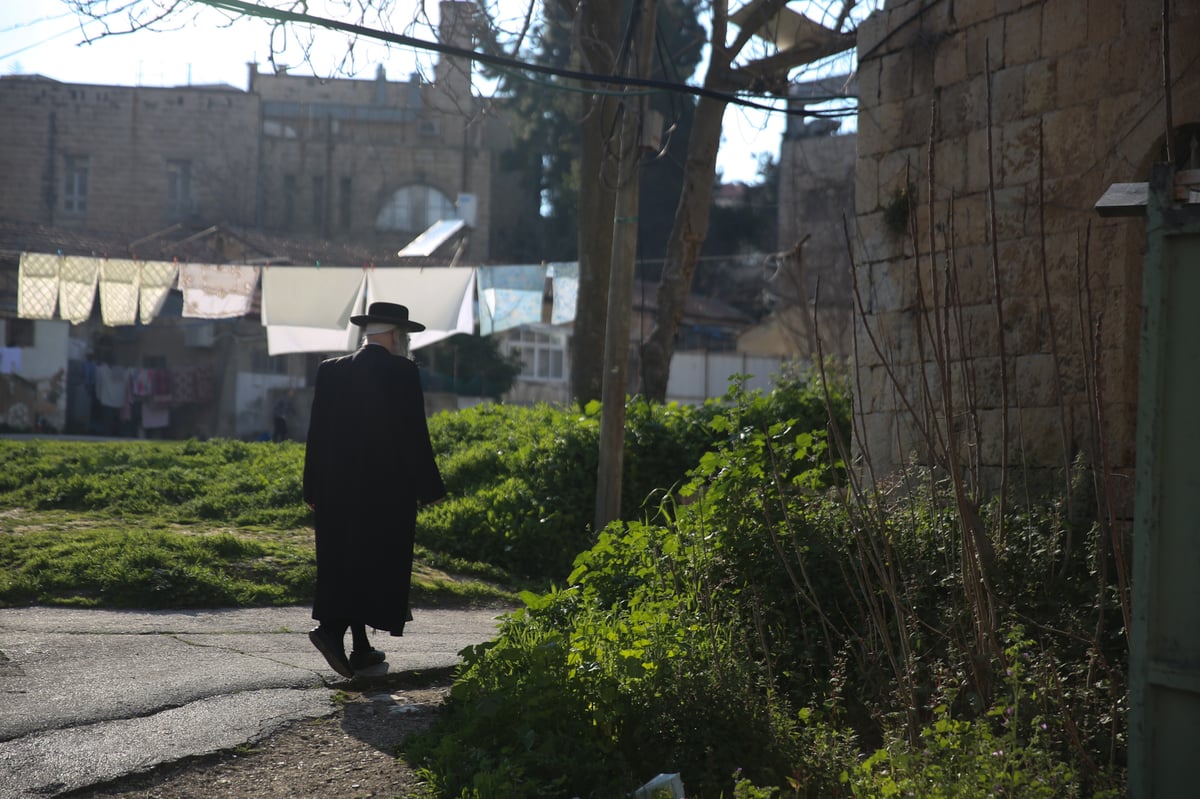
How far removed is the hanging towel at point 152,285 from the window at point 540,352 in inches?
667

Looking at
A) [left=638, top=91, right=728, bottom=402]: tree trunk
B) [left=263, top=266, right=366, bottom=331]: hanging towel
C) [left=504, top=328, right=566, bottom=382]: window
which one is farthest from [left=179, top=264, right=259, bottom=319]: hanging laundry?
[left=504, top=328, right=566, bottom=382]: window

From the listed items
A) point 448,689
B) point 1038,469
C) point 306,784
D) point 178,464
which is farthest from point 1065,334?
point 178,464

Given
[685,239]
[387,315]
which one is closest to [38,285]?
[685,239]

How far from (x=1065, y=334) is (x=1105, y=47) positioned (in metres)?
1.53

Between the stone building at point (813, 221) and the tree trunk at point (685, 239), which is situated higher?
the stone building at point (813, 221)

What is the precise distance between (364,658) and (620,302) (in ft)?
14.6

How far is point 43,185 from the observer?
40.8 meters

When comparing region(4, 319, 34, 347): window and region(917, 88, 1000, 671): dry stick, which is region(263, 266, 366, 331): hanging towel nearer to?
region(917, 88, 1000, 671): dry stick

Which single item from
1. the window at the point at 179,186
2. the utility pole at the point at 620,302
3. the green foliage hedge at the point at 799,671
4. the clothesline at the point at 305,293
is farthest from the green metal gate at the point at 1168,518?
the window at the point at 179,186

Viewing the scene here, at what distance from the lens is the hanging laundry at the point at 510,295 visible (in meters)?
16.6

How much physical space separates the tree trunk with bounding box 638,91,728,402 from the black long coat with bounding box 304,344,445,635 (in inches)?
309

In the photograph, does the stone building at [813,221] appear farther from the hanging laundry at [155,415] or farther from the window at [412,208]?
the hanging laundry at [155,415]

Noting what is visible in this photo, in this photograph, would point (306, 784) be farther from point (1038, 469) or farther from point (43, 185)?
point (43, 185)

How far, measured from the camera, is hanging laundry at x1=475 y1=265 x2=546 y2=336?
16562 millimetres
